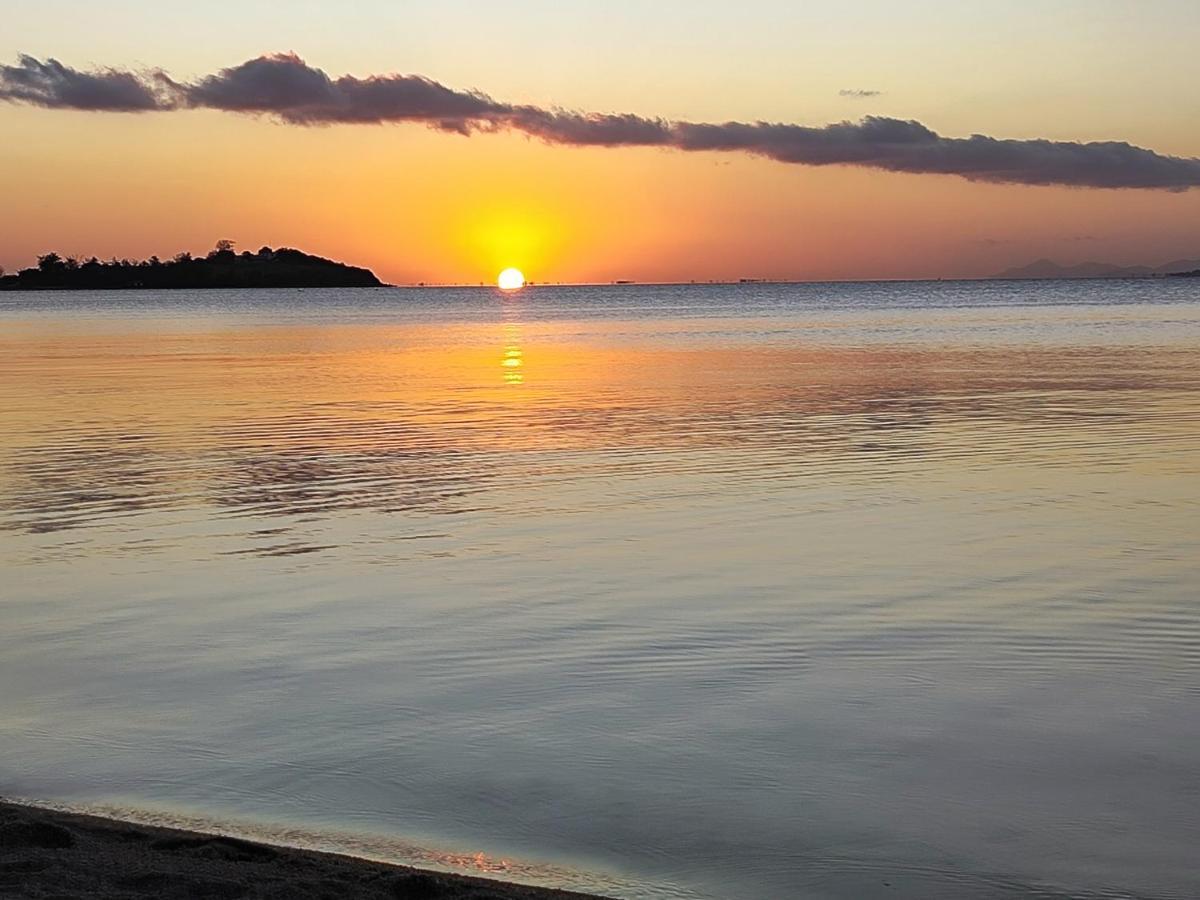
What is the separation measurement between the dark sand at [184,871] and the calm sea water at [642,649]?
16.0 inches

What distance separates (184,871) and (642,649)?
3983 mm

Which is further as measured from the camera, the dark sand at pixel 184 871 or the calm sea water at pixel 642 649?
the calm sea water at pixel 642 649

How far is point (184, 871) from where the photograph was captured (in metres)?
5.29

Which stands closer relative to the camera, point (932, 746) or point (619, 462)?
point (932, 746)

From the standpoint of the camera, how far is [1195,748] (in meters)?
6.88

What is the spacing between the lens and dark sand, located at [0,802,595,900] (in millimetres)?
5074

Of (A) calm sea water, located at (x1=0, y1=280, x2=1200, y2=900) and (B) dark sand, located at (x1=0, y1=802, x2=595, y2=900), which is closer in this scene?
(B) dark sand, located at (x1=0, y1=802, x2=595, y2=900)

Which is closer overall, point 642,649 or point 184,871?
point 184,871

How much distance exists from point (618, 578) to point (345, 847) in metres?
5.30

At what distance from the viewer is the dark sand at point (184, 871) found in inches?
200

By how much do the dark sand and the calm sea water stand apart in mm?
405

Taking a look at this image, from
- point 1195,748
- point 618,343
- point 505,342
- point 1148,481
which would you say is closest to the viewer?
point 1195,748

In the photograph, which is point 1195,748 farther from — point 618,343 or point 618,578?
point 618,343

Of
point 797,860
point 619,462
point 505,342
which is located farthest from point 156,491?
point 505,342
